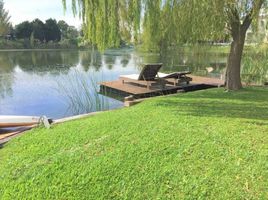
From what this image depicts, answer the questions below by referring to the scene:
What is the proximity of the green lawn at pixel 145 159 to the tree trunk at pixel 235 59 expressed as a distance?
242cm

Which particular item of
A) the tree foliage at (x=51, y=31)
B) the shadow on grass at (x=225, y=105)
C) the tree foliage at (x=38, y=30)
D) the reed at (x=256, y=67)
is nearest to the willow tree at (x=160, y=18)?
the shadow on grass at (x=225, y=105)

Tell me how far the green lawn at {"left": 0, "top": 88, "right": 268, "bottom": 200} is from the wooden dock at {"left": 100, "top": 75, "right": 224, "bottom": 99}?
4.64 meters

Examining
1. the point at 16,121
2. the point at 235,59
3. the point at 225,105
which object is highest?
the point at 235,59

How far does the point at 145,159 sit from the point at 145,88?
21.5ft

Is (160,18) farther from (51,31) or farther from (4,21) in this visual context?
(4,21)

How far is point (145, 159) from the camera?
293 centimetres

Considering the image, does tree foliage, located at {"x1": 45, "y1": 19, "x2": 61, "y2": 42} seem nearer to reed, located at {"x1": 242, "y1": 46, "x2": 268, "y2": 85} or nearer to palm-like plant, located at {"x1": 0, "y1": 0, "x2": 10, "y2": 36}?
palm-like plant, located at {"x1": 0, "y1": 0, "x2": 10, "y2": 36}

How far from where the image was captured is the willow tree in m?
5.47

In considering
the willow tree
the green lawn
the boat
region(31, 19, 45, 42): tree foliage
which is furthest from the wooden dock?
region(31, 19, 45, 42): tree foliage

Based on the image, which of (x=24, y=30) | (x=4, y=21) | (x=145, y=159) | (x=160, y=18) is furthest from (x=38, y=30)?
(x=145, y=159)

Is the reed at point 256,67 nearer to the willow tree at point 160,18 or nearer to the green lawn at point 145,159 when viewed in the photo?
the willow tree at point 160,18

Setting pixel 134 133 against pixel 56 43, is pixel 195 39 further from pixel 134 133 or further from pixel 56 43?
pixel 56 43

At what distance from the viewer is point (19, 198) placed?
8.91 ft

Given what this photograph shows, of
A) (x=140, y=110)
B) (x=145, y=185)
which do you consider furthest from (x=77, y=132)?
(x=145, y=185)
